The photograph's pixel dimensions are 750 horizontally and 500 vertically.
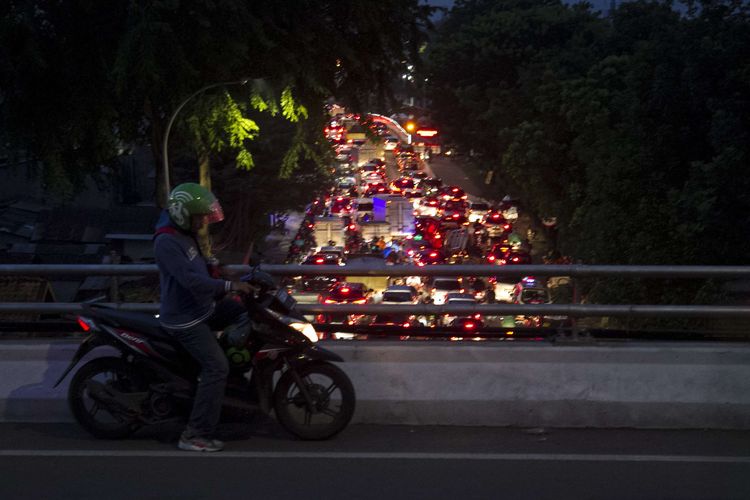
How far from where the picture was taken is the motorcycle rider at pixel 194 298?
610 cm

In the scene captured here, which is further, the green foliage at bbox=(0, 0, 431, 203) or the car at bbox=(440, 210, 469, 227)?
the car at bbox=(440, 210, 469, 227)

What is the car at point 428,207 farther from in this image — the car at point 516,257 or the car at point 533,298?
the car at point 533,298

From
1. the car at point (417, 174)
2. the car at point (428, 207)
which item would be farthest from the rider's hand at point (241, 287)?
the car at point (417, 174)

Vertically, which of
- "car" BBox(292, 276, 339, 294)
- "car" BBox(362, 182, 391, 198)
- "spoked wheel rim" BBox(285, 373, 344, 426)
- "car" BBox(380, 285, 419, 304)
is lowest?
"spoked wheel rim" BBox(285, 373, 344, 426)

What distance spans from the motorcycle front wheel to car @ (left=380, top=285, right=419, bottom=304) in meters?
1.21

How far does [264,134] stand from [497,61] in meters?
22.5

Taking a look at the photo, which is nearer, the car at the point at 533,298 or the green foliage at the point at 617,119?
the car at the point at 533,298

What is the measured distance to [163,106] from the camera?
1708cm

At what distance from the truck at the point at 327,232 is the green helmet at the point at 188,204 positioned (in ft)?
129

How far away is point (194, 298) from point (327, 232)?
134 ft

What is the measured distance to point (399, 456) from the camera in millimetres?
6102

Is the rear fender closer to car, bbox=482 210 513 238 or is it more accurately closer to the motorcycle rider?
the motorcycle rider

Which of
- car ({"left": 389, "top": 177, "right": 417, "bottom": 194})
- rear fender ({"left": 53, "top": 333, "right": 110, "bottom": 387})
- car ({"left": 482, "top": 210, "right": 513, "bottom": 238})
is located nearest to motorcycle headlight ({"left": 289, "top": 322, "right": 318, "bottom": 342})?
rear fender ({"left": 53, "top": 333, "right": 110, "bottom": 387})

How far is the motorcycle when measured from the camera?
6.29 m
